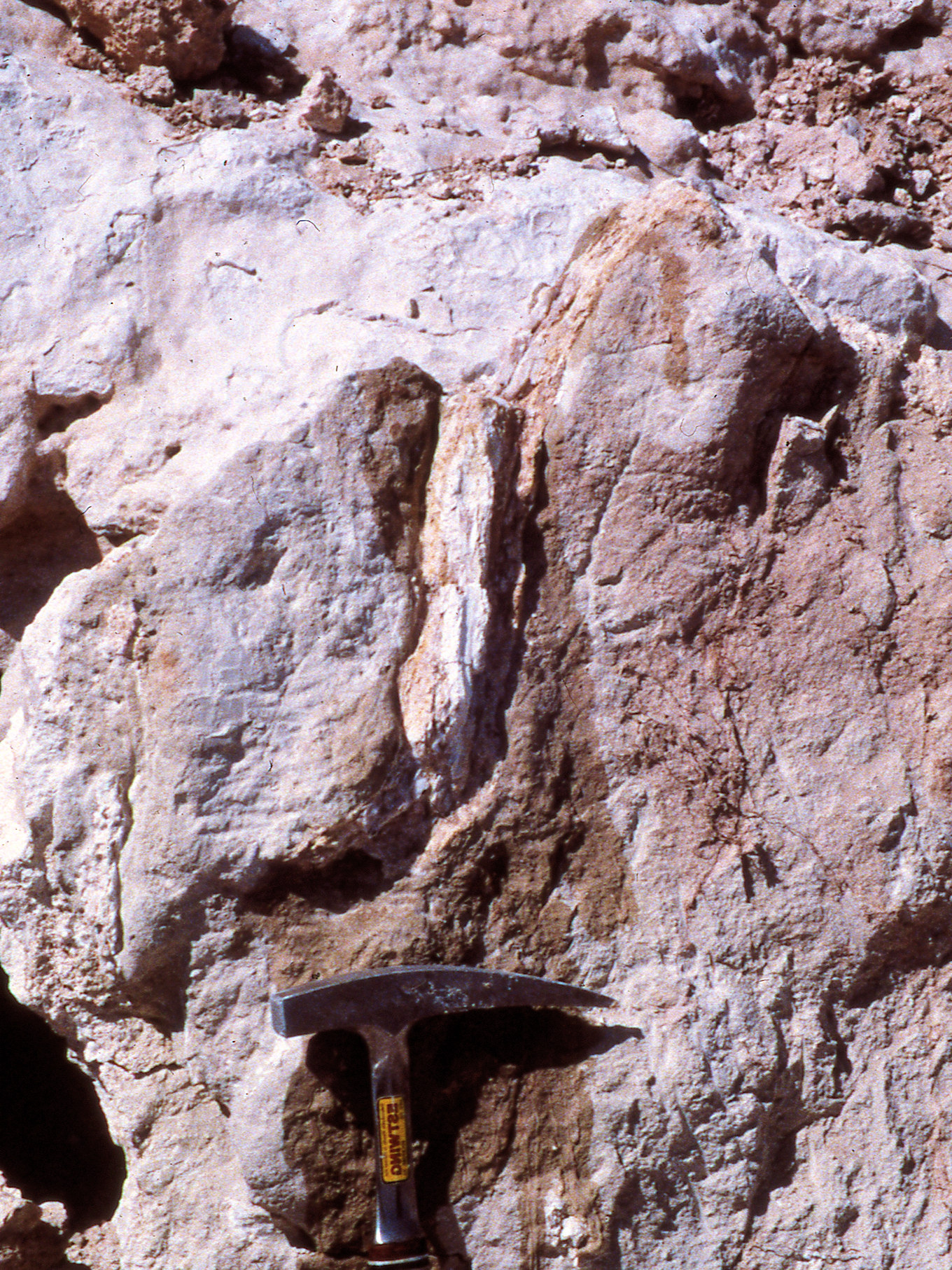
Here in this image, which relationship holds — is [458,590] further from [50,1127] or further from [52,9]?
[50,1127]

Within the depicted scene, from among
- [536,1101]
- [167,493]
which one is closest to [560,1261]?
[536,1101]

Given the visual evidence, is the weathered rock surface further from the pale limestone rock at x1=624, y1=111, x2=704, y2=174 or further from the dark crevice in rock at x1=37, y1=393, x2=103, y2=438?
the pale limestone rock at x1=624, y1=111, x2=704, y2=174

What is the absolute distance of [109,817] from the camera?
1.79 metres

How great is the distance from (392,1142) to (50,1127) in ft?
4.82

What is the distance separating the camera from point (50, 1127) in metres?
2.71

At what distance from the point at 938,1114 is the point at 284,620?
1.49 metres

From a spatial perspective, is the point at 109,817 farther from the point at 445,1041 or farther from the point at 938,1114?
the point at 938,1114

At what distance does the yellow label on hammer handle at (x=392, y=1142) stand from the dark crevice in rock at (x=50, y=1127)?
1106 millimetres

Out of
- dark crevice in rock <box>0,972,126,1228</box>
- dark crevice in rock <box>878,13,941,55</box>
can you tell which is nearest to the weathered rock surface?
dark crevice in rock <box>0,972,126,1228</box>

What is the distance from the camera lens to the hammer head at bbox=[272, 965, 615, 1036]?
5.49ft

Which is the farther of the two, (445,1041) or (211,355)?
(211,355)

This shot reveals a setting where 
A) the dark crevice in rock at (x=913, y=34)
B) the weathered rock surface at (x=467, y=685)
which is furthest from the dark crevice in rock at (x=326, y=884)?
the dark crevice in rock at (x=913, y=34)

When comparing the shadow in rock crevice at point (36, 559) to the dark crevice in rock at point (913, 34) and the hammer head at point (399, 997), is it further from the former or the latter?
the dark crevice in rock at point (913, 34)

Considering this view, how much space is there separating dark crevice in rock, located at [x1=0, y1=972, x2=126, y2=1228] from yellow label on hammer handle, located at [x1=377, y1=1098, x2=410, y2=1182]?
1106 mm
